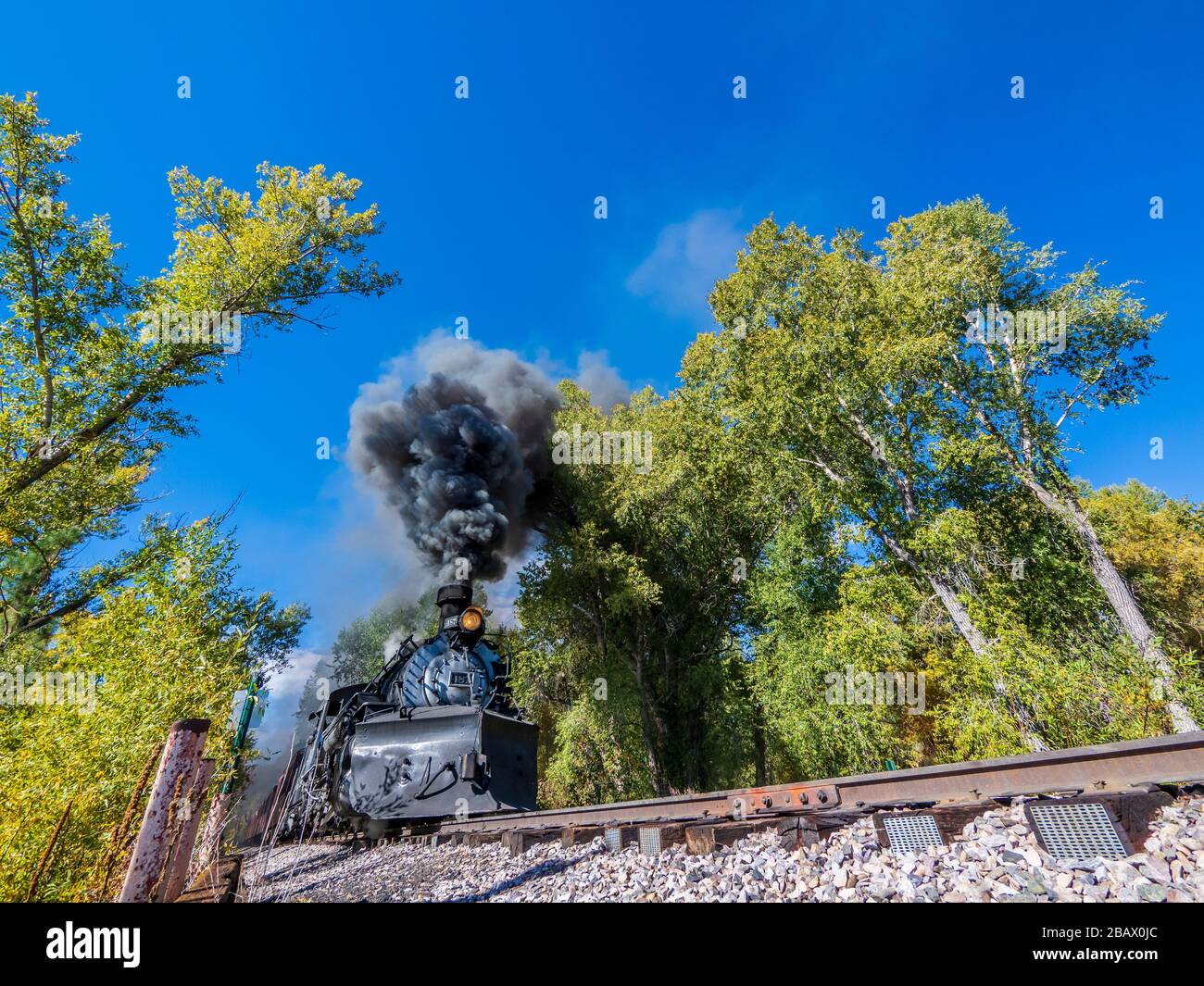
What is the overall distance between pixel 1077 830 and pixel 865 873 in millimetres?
959

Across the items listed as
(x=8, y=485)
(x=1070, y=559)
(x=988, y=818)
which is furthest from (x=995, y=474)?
(x=8, y=485)

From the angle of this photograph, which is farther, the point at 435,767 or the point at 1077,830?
the point at 435,767

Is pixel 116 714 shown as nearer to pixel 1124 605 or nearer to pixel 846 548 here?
pixel 846 548

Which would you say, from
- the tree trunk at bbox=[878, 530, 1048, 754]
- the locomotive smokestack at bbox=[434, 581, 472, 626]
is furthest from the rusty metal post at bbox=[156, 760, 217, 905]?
the tree trunk at bbox=[878, 530, 1048, 754]

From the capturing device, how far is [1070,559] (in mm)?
10391

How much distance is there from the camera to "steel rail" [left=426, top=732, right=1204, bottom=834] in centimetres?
258

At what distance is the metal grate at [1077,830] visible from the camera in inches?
87.4

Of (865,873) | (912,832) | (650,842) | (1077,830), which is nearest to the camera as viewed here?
(1077,830)

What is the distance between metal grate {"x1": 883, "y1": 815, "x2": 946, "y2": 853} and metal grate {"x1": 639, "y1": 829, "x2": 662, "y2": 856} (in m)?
1.76

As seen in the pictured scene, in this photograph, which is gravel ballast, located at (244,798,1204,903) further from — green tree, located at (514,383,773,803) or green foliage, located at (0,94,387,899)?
green tree, located at (514,383,773,803)

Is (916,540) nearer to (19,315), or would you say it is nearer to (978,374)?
(978,374)

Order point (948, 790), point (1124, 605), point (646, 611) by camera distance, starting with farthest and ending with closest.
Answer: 1. point (646, 611)
2. point (1124, 605)
3. point (948, 790)

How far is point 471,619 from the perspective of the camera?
10.6 meters

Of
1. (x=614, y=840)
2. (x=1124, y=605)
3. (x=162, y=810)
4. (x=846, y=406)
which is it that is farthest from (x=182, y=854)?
(x=1124, y=605)
